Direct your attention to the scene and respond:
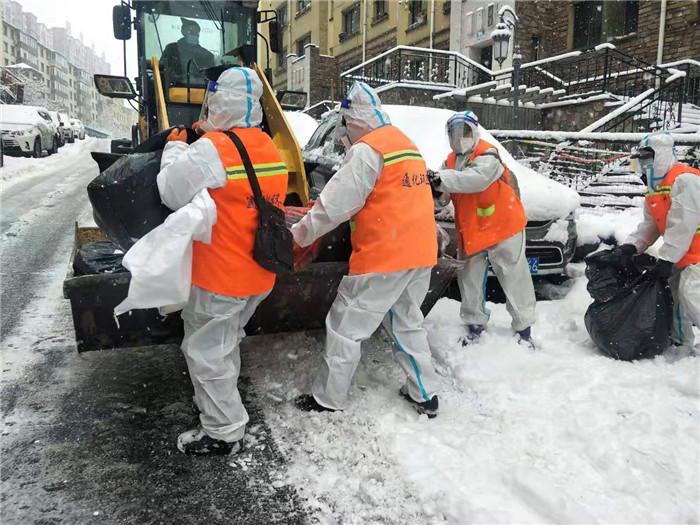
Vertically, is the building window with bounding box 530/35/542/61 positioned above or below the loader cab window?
above

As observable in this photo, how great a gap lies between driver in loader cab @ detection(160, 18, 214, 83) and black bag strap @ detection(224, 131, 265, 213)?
389cm

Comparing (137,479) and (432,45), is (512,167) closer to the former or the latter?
(137,479)

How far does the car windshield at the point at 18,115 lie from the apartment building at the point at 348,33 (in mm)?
7846

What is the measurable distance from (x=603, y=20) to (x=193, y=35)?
15.1 metres

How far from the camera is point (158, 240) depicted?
2.49 m

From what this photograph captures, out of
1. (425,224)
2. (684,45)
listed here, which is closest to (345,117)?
(425,224)

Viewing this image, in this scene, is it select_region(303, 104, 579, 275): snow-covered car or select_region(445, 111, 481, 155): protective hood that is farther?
select_region(303, 104, 579, 275): snow-covered car

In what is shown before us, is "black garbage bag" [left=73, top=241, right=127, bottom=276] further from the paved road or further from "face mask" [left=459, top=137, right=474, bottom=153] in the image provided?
"face mask" [left=459, top=137, right=474, bottom=153]

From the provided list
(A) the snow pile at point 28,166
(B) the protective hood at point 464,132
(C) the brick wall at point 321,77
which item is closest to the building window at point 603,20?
(C) the brick wall at point 321,77

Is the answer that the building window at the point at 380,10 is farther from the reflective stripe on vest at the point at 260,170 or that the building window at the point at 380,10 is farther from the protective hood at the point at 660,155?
the reflective stripe on vest at the point at 260,170

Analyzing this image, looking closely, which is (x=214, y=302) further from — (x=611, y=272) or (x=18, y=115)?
(x=18, y=115)

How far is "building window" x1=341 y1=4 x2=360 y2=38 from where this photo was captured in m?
26.4

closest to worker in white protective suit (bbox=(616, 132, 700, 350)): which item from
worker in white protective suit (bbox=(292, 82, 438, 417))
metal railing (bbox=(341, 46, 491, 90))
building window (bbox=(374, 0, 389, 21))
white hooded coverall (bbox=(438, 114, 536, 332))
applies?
white hooded coverall (bbox=(438, 114, 536, 332))

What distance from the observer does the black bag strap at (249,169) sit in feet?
8.64
